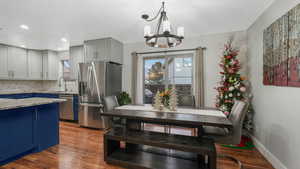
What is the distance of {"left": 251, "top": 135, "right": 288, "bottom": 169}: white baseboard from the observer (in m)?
1.91

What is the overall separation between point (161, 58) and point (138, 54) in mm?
752

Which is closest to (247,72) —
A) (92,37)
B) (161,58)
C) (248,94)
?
(248,94)

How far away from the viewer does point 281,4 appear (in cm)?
194

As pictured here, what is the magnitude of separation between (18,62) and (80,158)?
4.55 meters

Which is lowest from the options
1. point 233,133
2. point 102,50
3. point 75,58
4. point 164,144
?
point 164,144

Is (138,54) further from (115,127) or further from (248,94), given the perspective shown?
(248,94)

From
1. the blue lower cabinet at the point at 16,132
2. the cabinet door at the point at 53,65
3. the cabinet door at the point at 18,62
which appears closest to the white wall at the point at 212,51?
the blue lower cabinet at the point at 16,132

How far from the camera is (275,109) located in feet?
6.74

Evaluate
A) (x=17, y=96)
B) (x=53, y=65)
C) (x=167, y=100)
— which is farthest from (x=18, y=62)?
(x=167, y=100)

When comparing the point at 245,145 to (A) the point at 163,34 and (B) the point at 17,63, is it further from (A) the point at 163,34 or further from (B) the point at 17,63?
(B) the point at 17,63

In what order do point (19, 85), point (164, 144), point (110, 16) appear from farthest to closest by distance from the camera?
point (19, 85)
point (110, 16)
point (164, 144)

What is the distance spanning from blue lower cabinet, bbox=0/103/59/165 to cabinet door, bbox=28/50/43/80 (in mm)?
3337

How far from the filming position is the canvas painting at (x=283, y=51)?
5.24ft

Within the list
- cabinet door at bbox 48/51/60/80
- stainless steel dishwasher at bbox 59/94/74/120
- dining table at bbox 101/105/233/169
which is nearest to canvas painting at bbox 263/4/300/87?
dining table at bbox 101/105/233/169
